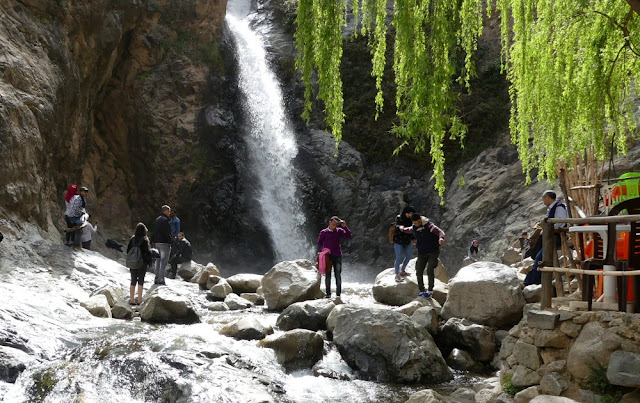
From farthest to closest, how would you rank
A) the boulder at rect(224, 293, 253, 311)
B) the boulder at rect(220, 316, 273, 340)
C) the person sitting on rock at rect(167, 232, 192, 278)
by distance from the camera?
the person sitting on rock at rect(167, 232, 192, 278) → the boulder at rect(224, 293, 253, 311) → the boulder at rect(220, 316, 273, 340)

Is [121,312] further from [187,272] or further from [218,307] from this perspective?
[187,272]

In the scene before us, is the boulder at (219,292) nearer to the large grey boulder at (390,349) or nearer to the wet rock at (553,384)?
the large grey boulder at (390,349)

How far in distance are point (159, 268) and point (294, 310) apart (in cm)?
387

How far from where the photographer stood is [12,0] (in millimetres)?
13422

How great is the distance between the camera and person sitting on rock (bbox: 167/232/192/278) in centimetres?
1427

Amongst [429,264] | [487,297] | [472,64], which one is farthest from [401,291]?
[472,64]

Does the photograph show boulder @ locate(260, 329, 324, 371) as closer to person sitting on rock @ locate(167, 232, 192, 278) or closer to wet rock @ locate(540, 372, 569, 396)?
wet rock @ locate(540, 372, 569, 396)

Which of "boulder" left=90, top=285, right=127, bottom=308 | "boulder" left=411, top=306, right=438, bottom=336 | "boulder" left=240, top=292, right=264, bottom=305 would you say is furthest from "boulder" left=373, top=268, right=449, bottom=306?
"boulder" left=90, top=285, right=127, bottom=308

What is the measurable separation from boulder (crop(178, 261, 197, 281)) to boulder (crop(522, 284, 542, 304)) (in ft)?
29.3

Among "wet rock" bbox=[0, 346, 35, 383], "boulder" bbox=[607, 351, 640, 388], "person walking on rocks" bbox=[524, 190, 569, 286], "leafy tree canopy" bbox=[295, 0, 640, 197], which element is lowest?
"wet rock" bbox=[0, 346, 35, 383]

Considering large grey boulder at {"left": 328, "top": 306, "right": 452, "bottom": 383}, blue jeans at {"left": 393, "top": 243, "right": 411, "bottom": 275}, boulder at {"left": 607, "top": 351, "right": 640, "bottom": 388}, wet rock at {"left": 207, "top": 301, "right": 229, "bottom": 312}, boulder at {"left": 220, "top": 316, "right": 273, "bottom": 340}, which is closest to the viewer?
boulder at {"left": 607, "top": 351, "right": 640, "bottom": 388}

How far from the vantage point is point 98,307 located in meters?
8.99

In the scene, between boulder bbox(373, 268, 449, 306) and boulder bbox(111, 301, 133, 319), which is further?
boulder bbox(373, 268, 449, 306)

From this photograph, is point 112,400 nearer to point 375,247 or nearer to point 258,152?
point 375,247
